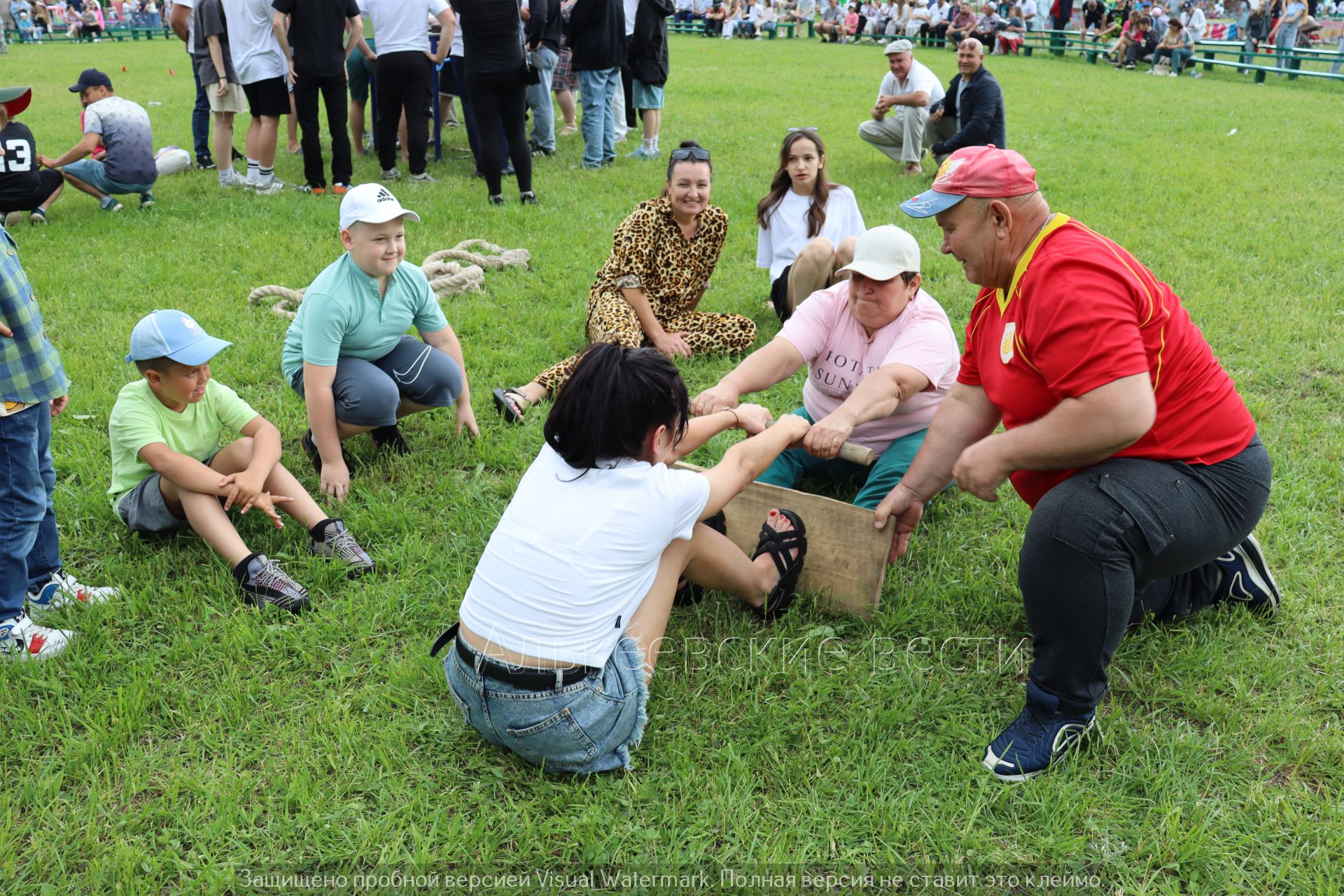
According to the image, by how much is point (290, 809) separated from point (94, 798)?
1.65 ft

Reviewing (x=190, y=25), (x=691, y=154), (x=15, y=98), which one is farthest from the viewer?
(x=190, y=25)

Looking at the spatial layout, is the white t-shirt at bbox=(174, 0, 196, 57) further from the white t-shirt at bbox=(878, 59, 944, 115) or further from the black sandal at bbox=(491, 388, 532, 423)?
the white t-shirt at bbox=(878, 59, 944, 115)

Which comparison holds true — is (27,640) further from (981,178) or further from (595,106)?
(595,106)

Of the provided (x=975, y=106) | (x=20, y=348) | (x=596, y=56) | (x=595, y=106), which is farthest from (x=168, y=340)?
(x=975, y=106)

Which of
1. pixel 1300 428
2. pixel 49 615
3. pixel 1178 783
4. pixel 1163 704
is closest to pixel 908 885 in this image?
pixel 1178 783

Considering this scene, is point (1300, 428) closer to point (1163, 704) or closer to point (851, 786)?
point (1163, 704)

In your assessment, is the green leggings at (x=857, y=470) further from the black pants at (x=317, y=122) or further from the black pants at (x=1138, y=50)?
the black pants at (x=1138, y=50)

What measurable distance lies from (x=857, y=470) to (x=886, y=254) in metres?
0.92

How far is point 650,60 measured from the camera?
10109 mm

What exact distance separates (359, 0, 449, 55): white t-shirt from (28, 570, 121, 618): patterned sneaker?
6.69 meters

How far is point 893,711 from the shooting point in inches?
105

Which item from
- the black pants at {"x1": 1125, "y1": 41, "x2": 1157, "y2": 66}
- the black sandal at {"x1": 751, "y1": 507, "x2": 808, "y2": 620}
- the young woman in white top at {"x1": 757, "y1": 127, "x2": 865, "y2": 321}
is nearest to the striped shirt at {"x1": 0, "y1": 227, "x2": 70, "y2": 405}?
the black sandal at {"x1": 751, "y1": 507, "x2": 808, "y2": 620}

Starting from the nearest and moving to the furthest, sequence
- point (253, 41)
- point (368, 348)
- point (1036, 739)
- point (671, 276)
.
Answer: point (1036, 739) → point (368, 348) → point (671, 276) → point (253, 41)

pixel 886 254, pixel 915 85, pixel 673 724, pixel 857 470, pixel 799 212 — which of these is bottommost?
pixel 673 724
